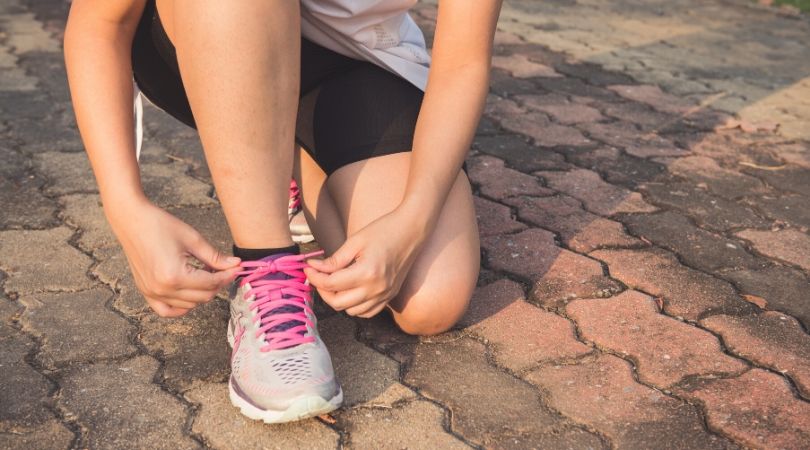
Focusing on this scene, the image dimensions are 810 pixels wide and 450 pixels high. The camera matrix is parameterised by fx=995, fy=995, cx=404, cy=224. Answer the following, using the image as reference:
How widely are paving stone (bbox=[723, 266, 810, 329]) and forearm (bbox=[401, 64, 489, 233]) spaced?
0.75 meters

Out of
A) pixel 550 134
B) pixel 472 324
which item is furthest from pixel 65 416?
pixel 550 134

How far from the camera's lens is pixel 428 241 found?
73.1 inches

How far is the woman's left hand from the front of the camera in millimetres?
1601

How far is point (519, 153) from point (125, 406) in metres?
1.62

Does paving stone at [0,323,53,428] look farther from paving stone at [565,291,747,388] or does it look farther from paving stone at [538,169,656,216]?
paving stone at [538,169,656,216]

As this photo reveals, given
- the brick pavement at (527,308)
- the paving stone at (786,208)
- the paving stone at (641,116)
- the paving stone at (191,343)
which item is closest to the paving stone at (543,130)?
the brick pavement at (527,308)

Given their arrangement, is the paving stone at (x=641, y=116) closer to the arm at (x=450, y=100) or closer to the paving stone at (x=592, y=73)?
the paving stone at (x=592, y=73)

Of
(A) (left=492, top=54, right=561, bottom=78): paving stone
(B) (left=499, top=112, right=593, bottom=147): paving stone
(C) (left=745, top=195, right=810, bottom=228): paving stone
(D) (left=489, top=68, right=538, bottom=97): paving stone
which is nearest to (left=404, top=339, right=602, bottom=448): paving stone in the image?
(C) (left=745, top=195, right=810, bottom=228): paving stone

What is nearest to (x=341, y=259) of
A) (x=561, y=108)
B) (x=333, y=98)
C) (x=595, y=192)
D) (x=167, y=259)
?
(x=167, y=259)

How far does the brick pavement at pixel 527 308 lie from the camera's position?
1595mm

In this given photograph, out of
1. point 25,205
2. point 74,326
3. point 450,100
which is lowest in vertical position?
point 25,205

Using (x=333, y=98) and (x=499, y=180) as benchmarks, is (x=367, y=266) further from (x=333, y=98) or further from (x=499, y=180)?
(x=499, y=180)

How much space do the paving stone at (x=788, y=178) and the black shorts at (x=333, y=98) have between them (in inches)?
49.9

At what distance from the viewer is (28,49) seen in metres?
3.95
